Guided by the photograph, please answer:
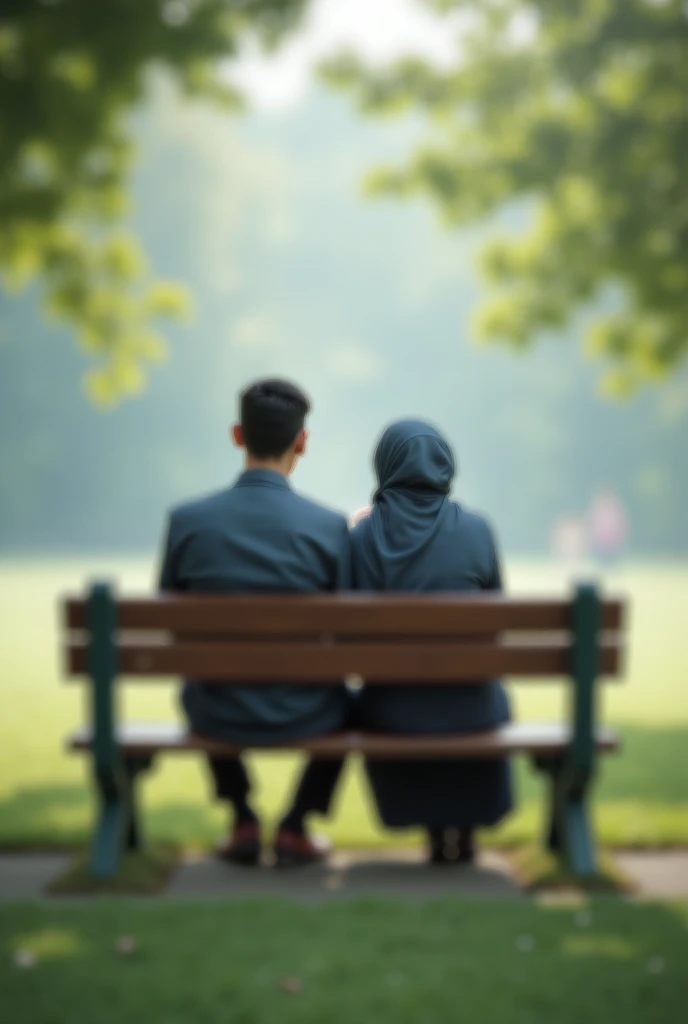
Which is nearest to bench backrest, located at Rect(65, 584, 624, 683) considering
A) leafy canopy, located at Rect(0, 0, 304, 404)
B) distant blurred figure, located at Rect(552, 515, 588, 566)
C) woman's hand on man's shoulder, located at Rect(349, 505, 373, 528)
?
woman's hand on man's shoulder, located at Rect(349, 505, 373, 528)

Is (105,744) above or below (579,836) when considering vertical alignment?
above

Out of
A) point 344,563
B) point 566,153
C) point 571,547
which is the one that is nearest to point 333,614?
point 344,563

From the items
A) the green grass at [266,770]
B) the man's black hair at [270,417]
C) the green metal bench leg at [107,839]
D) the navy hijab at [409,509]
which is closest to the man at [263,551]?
the man's black hair at [270,417]

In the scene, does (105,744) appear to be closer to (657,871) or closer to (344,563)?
(344,563)

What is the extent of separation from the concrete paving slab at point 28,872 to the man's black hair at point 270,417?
1595 mm

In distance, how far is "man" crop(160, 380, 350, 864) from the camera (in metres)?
3.47

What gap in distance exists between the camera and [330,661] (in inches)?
132

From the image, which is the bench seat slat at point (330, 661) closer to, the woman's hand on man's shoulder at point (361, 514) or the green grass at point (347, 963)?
the woman's hand on man's shoulder at point (361, 514)

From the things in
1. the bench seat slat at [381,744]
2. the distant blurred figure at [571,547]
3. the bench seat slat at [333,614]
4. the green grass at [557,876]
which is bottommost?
the green grass at [557,876]

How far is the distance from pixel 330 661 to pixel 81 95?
6874 millimetres

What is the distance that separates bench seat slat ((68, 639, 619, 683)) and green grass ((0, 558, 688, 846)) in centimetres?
121

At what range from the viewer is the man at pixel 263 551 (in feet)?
11.4

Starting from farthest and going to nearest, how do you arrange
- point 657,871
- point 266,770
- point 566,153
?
1. point 566,153
2. point 266,770
3. point 657,871

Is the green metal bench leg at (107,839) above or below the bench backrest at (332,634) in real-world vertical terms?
below
